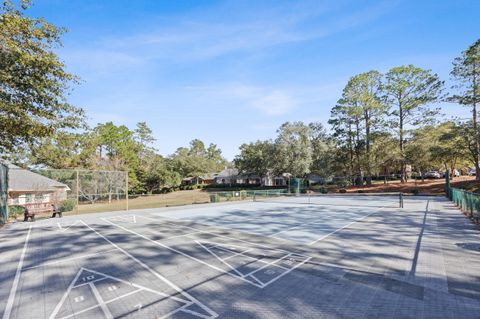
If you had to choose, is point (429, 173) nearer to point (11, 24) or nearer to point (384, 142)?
point (384, 142)

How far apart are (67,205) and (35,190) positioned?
6.81 meters

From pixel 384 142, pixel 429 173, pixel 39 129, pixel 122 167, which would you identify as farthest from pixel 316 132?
pixel 39 129

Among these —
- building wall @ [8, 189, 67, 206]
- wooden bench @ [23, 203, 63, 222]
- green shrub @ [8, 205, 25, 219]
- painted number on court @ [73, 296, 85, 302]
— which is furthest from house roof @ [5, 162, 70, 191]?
painted number on court @ [73, 296, 85, 302]

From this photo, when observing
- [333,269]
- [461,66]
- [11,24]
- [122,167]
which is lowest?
[333,269]

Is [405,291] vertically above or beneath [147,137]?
beneath

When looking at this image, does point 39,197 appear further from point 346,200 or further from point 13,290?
point 346,200

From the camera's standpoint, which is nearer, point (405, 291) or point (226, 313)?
point (226, 313)

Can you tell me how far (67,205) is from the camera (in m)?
19.2

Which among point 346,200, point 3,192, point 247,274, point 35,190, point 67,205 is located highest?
point 3,192

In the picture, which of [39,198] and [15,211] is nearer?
[15,211]

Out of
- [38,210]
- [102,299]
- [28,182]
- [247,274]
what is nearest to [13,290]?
[102,299]

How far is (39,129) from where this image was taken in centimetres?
1170

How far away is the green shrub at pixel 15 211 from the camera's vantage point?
1784 cm

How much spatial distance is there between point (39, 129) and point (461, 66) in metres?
37.4
